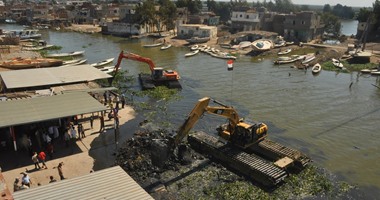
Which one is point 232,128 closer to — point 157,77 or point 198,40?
point 157,77

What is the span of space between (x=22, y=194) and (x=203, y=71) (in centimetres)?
3615

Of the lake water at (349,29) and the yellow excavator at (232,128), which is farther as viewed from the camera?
the lake water at (349,29)

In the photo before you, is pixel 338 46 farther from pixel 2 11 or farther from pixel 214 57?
pixel 2 11

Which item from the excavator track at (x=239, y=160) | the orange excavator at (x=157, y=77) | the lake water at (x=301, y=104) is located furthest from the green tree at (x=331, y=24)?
the excavator track at (x=239, y=160)

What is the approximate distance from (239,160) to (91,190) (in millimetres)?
9268

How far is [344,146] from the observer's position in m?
24.3

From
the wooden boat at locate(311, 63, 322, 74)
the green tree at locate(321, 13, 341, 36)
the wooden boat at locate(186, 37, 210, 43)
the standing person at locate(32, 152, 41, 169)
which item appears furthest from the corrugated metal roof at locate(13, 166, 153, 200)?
the green tree at locate(321, 13, 341, 36)

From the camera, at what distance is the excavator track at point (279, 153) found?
19.7m

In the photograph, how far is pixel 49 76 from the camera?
30344 millimetres

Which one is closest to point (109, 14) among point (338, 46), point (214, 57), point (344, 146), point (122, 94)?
point (214, 57)

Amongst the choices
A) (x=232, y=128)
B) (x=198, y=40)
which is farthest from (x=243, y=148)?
(x=198, y=40)

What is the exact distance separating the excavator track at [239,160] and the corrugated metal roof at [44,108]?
21.5ft

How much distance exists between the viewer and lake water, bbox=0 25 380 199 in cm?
2275

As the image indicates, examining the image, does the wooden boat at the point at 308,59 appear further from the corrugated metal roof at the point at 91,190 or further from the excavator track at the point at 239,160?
the corrugated metal roof at the point at 91,190
